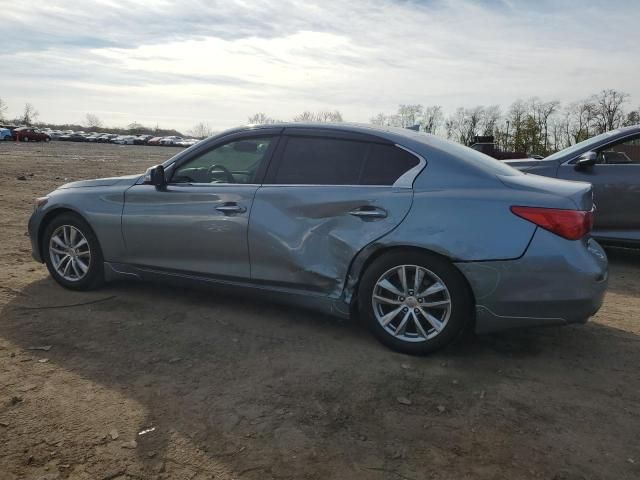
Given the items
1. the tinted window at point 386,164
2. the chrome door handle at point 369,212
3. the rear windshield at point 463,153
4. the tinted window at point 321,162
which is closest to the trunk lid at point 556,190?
the rear windshield at point 463,153

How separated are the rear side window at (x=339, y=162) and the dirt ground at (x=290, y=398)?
1.14 metres

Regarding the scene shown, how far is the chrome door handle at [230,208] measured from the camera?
4.29 meters

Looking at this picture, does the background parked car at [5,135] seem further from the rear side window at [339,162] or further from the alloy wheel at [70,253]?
the rear side window at [339,162]

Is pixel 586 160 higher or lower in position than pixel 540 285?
higher

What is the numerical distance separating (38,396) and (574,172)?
625 centimetres

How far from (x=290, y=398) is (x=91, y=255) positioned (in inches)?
105

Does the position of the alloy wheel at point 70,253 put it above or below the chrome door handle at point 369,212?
below

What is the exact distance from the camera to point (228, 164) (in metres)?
4.60

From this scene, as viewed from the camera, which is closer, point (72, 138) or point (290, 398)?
point (290, 398)

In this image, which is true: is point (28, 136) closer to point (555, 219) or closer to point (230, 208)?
point (230, 208)

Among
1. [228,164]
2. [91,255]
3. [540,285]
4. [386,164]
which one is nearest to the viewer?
[540,285]

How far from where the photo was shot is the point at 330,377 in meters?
3.49

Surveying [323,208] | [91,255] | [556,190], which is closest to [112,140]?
[91,255]

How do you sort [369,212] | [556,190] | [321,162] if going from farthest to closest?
[321,162] < [369,212] < [556,190]
